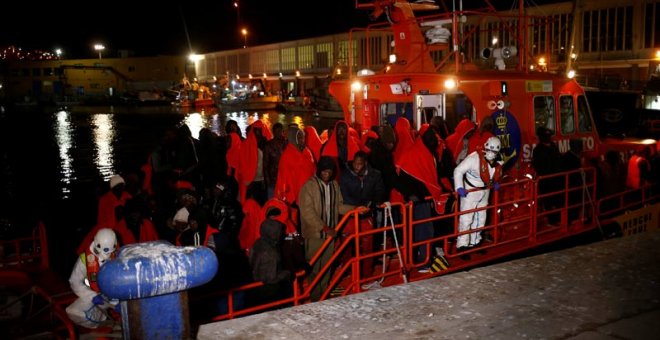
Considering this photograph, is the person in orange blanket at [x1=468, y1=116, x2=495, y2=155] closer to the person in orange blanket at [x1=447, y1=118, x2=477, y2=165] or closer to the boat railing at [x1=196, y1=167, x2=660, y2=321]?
the person in orange blanket at [x1=447, y1=118, x2=477, y2=165]

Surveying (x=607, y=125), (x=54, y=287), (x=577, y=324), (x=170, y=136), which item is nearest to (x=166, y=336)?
(x=577, y=324)

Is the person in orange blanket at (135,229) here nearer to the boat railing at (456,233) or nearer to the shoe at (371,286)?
the boat railing at (456,233)

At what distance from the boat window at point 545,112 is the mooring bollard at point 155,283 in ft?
23.3

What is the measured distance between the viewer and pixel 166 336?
377 centimetres

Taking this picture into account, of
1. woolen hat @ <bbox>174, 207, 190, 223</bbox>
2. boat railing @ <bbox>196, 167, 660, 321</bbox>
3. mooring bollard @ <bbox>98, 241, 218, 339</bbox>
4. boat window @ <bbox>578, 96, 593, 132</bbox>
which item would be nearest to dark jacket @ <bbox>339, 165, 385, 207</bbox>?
boat railing @ <bbox>196, 167, 660, 321</bbox>

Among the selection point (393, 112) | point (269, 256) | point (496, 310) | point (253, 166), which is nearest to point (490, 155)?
point (496, 310)

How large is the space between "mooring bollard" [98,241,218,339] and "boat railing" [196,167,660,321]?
6.58 feet

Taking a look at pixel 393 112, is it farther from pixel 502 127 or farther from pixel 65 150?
pixel 65 150

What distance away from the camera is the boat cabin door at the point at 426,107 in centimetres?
984

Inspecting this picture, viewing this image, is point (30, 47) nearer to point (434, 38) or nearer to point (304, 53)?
point (304, 53)

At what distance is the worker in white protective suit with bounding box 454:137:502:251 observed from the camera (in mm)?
7660

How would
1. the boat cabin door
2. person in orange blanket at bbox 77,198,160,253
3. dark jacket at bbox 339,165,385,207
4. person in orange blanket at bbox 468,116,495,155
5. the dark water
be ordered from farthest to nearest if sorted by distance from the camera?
the dark water → the boat cabin door → person in orange blanket at bbox 468,116,495,155 → person in orange blanket at bbox 77,198,160,253 → dark jacket at bbox 339,165,385,207

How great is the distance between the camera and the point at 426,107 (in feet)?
32.5

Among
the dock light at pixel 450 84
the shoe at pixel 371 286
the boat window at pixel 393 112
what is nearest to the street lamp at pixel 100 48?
the boat window at pixel 393 112
